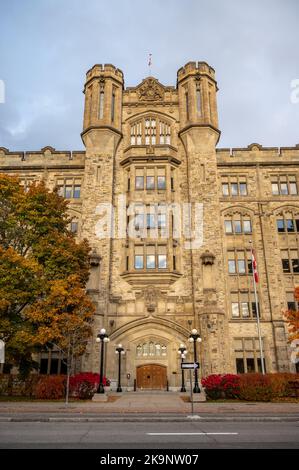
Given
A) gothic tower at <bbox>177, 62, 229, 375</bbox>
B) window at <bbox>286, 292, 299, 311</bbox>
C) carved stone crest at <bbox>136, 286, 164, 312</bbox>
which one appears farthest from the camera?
window at <bbox>286, 292, 299, 311</bbox>

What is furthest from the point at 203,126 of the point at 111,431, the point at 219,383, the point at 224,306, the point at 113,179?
the point at 111,431

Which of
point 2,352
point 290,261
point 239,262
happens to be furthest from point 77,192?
point 290,261

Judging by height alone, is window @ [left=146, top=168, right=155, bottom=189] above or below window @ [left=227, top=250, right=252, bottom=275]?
above

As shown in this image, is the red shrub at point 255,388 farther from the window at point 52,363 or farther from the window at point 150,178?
the window at point 150,178

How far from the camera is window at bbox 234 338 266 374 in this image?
94.2 ft

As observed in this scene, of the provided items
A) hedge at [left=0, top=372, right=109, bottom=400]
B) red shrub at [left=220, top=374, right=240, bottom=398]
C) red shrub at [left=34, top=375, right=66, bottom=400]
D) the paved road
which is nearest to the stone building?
red shrub at [left=220, top=374, right=240, bottom=398]

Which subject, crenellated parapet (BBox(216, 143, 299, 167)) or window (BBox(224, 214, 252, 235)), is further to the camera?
crenellated parapet (BBox(216, 143, 299, 167))

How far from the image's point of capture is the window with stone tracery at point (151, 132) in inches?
1358

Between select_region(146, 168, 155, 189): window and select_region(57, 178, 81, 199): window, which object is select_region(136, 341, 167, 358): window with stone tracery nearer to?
select_region(146, 168, 155, 189): window

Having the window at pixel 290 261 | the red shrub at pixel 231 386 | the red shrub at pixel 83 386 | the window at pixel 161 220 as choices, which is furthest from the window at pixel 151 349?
the window at pixel 290 261

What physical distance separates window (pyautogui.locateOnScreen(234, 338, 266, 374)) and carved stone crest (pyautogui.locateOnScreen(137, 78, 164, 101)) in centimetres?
2369

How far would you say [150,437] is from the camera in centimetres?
952

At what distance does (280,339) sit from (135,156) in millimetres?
19221
